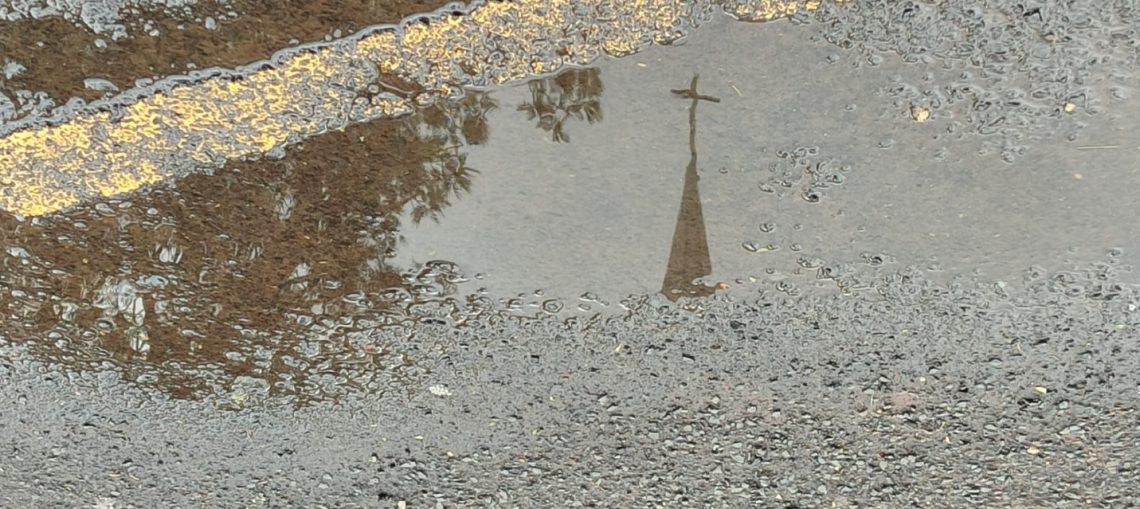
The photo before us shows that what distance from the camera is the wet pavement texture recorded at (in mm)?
1696

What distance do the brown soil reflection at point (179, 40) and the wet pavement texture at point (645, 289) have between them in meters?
0.01

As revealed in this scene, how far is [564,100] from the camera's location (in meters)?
1.73

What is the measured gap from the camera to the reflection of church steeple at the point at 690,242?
176 cm

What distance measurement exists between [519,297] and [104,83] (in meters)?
1.23

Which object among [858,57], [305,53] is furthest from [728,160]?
[305,53]

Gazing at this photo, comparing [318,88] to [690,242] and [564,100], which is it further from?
[690,242]

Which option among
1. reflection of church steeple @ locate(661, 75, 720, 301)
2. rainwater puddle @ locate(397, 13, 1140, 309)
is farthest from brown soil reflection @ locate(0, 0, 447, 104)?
reflection of church steeple @ locate(661, 75, 720, 301)

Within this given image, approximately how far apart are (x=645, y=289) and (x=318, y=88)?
3.46 feet

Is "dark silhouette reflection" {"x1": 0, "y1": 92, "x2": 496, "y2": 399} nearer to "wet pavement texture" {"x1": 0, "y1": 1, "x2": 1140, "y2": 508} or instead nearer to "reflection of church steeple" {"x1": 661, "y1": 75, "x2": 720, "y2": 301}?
"wet pavement texture" {"x1": 0, "y1": 1, "x2": 1140, "y2": 508}

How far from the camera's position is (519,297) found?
1905 mm

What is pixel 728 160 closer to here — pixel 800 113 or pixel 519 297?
pixel 800 113

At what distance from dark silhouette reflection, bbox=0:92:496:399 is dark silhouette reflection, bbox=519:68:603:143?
0.46 ft

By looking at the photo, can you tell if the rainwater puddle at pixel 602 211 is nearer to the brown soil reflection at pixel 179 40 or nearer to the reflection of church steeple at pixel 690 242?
the reflection of church steeple at pixel 690 242

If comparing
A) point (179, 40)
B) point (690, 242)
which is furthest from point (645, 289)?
point (179, 40)
